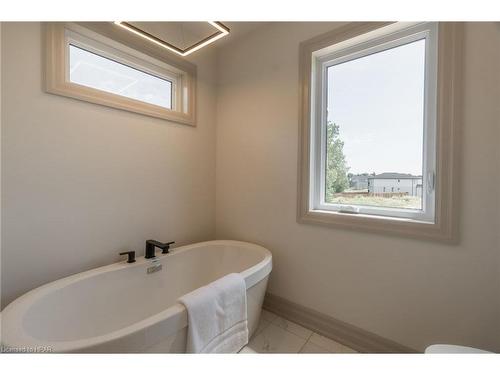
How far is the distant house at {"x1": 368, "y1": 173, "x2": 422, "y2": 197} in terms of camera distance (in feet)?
4.16

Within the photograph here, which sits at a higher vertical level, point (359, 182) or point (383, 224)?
point (359, 182)

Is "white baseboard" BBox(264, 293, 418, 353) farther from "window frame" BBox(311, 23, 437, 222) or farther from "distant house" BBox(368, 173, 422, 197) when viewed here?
"distant house" BBox(368, 173, 422, 197)

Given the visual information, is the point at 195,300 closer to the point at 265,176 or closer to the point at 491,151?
the point at 265,176

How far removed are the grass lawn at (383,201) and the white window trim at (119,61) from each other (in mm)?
1438

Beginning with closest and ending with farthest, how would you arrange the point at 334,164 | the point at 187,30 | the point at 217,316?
1. the point at 217,316
2. the point at 334,164
3. the point at 187,30

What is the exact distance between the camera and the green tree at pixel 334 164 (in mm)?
1537

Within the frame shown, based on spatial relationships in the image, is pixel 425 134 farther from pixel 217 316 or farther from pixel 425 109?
pixel 217 316

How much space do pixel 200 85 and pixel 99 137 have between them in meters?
1.01

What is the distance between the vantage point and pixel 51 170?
1.20 metres

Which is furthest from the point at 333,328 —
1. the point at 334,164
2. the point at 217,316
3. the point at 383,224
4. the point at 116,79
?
the point at 116,79

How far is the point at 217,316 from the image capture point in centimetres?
104

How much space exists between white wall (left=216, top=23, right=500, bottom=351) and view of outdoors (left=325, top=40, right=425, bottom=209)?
0.23m

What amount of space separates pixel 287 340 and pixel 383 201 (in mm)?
1162
